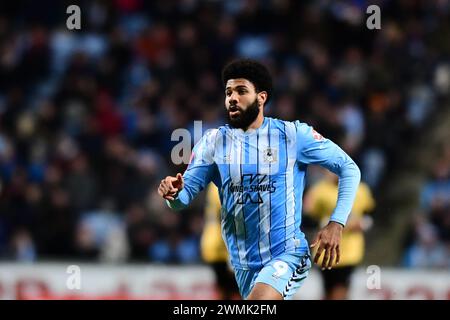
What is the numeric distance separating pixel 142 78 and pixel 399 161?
4.07 m

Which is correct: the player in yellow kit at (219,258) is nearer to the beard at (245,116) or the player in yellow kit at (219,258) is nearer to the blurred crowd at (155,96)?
the blurred crowd at (155,96)

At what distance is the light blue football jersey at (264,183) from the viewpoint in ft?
22.4

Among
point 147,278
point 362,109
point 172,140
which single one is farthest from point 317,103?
point 147,278

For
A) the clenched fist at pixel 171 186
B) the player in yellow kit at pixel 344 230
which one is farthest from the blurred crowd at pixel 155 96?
the clenched fist at pixel 171 186

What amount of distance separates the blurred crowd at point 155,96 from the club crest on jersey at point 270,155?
6.16 metres

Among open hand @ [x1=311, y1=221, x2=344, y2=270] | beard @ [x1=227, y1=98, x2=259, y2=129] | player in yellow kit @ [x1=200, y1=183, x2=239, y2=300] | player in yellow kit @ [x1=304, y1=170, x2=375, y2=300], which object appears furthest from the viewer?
player in yellow kit @ [x1=304, y1=170, x2=375, y2=300]

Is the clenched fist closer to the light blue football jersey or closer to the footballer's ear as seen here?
the light blue football jersey

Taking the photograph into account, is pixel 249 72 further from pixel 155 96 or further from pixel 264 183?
pixel 155 96

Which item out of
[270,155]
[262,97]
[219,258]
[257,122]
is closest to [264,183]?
[270,155]

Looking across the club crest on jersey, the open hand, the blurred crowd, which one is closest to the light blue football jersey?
the club crest on jersey

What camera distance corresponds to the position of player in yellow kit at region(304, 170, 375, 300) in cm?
1066

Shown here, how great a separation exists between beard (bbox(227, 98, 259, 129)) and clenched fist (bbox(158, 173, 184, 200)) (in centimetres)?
60

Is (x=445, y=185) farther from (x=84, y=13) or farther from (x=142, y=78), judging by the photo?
(x=84, y=13)

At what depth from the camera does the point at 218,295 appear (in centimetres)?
1031
